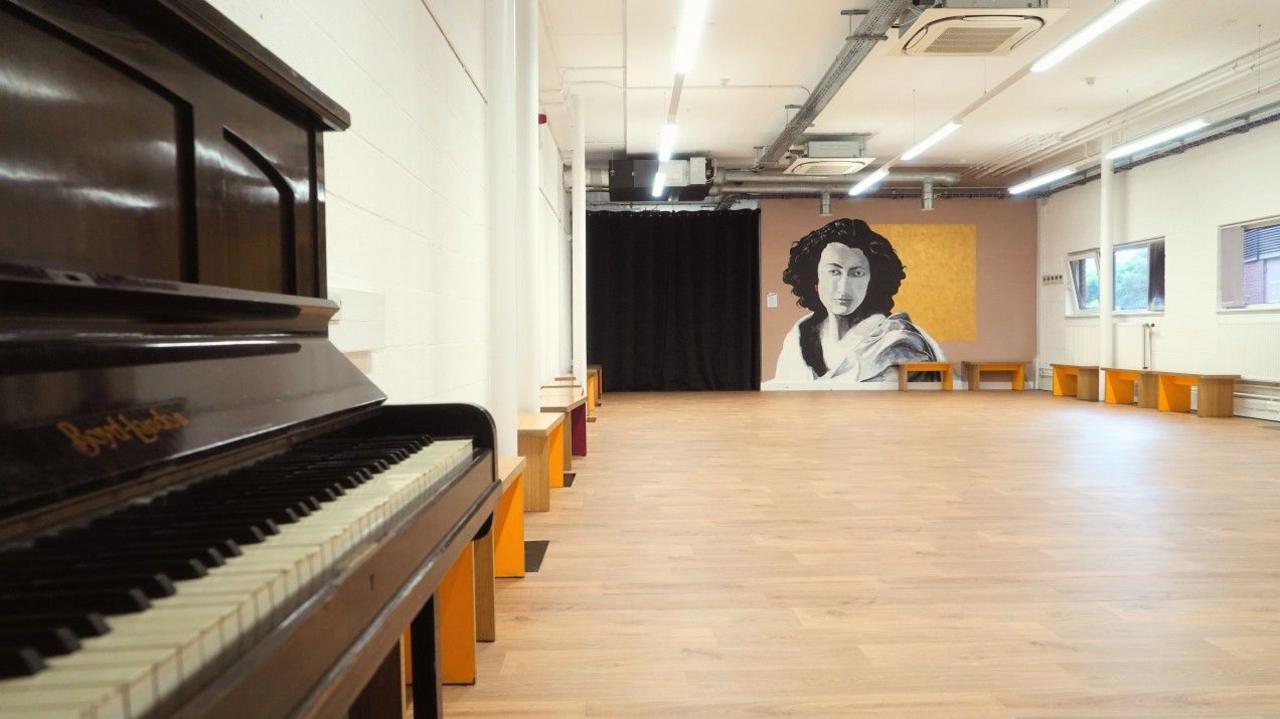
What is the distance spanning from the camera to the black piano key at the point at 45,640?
1.78 ft

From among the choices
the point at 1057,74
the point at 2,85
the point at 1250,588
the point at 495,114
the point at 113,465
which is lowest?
the point at 1250,588

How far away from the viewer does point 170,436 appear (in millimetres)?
908

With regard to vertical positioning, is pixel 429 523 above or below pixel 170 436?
below

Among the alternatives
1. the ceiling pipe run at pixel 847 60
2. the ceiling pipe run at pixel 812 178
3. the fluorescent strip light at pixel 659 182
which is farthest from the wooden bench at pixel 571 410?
the ceiling pipe run at pixel 812 178

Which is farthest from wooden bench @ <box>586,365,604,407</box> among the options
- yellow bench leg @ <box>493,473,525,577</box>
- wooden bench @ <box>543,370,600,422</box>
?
yellow bench leg @ <box>493,473,525,577</box>

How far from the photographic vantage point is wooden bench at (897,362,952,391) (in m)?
12.8

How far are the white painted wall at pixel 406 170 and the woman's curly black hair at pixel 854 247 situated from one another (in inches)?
364

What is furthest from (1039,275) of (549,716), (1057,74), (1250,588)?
(549,716)

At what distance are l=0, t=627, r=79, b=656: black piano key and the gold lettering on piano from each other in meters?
0.25

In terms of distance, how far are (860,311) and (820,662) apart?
11116 millimetres

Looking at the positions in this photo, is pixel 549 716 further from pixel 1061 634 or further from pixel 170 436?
pixel 1061 634

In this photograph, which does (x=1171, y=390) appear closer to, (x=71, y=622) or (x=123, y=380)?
(x=123, y=380)

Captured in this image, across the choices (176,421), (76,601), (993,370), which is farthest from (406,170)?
(993,370)

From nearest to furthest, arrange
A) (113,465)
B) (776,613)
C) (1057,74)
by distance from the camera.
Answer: (113,465), (776,613), (1057,74)
